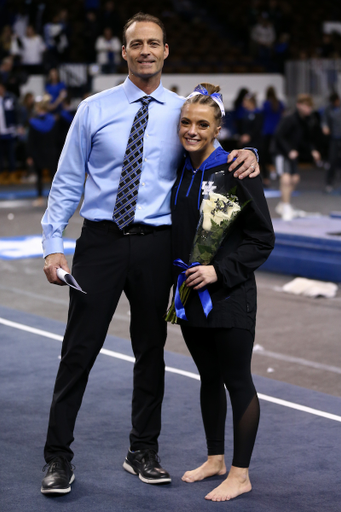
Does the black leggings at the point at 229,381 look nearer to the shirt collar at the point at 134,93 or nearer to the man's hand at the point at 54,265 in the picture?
the man's hand at the point at 54,265

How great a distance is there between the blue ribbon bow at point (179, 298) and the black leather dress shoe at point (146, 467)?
27.8 inches

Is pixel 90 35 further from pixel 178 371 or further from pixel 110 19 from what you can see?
pixel 178 371

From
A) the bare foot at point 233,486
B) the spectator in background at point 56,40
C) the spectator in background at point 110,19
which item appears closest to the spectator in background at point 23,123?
the spectator in background at point 56,40

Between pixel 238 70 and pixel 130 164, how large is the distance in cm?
1975

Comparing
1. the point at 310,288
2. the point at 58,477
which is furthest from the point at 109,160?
the point at 310,288

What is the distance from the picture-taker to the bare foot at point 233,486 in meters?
3.23

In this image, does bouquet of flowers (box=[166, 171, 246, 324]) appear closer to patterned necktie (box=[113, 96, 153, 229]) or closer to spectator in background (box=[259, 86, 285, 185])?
patterned necktie (box=[113, 96, 153, 229])

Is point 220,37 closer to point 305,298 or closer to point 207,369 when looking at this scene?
point 305,298

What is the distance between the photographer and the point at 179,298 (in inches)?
126

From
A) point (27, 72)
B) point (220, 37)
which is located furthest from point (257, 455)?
point (220, 37)

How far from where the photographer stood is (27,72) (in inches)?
758

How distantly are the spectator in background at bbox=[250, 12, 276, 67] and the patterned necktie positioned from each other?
20662 mm

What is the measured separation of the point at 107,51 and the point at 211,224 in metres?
17.6

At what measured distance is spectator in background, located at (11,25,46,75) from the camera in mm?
18830
